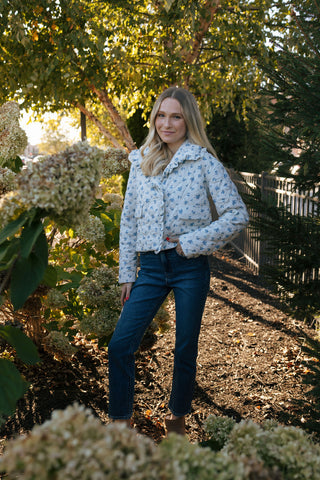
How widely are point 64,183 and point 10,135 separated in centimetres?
136

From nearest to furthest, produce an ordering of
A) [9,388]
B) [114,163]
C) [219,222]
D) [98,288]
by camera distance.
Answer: [9,388], [219,222], [98,288], [114,163]

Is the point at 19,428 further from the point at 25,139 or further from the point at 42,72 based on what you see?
the point at 42,72

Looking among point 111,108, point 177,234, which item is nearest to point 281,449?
point 177,234

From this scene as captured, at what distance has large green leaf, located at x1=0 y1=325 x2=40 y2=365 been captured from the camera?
162 cm

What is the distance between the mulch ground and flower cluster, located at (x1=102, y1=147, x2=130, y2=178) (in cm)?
162

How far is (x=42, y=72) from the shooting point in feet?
20.6

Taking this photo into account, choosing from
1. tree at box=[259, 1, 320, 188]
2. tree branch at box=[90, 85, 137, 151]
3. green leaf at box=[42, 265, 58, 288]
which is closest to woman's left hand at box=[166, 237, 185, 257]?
green leaf at box=[42, 265, 58, 288]

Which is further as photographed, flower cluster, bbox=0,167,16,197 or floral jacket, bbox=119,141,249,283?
floral jacket, bbox=119,141,249,283

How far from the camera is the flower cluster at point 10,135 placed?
2385 millimetres

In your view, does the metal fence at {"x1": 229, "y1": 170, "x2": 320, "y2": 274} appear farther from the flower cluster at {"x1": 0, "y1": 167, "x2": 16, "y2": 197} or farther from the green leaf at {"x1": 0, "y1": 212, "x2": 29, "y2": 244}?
the green leaf at {"x1": 0, "y1": 212, "x2": 29, "y2": 244}

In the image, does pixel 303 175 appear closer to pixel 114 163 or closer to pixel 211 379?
pixel 114 163

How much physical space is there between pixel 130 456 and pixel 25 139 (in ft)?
6.73

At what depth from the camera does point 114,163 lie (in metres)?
3.59

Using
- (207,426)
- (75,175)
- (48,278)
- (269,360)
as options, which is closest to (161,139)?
(48,278)
